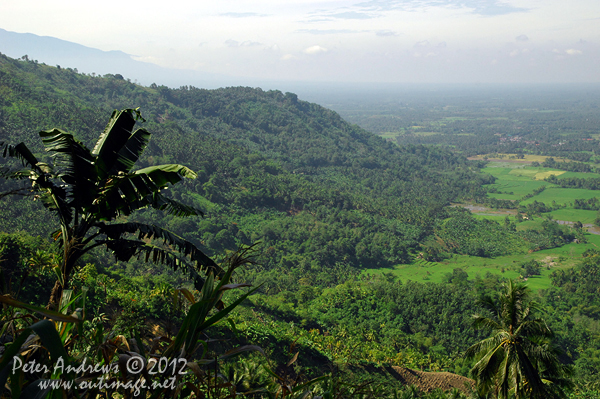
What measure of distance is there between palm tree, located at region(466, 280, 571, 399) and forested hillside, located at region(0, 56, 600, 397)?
2413 mm

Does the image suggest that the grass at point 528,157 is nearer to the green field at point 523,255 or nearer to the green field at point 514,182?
the green field at point 514,182

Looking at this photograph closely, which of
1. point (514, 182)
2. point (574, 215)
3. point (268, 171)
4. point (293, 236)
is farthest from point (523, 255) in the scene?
point (514, 182)

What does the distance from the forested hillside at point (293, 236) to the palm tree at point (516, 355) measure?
241cm

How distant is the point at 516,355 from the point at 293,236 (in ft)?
135

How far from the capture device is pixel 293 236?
49938 millimetres

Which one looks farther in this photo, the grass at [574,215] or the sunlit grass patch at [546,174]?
the sunlit grass patch at [546,174]

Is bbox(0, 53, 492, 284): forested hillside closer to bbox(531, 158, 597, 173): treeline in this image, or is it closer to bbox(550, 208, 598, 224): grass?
bbox(550, 208, 598, 224): grass

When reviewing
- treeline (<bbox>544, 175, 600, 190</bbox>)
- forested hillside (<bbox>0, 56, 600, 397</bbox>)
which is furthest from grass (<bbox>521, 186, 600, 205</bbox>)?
forested hillside (<bbox>0, 56, 600, 397</bbox>)

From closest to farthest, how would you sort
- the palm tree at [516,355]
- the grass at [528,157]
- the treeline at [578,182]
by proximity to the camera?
the palm tree at [516,355] → the treeline at [578,182] → the grass at [528,157]

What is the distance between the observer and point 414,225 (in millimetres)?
62531

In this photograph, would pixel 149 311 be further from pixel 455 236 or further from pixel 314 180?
pixel 314 180

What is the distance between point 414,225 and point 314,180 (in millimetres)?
24751

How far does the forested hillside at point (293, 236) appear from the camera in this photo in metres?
13.6

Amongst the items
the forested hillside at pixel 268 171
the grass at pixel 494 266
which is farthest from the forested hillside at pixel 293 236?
the grass at pixel 494 266
